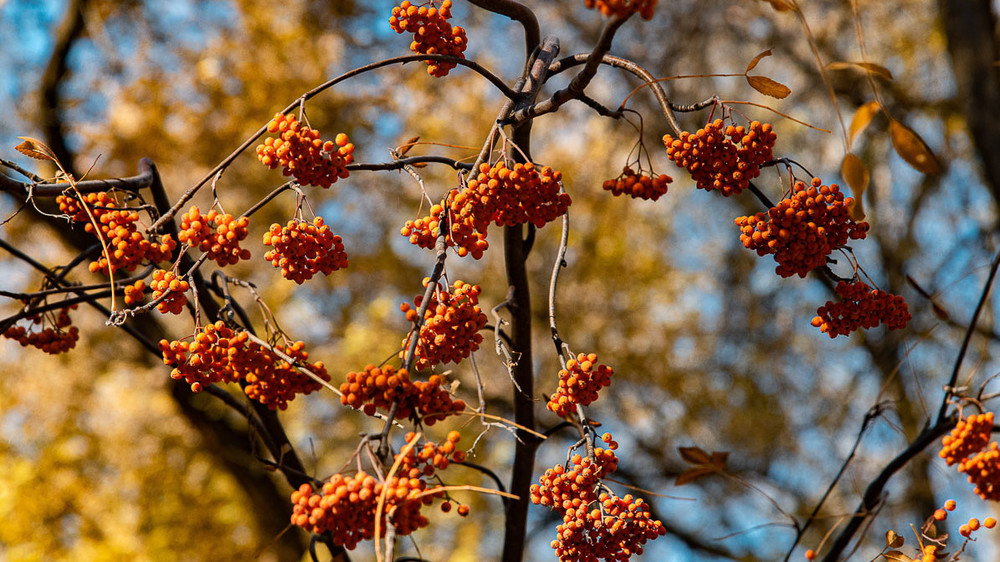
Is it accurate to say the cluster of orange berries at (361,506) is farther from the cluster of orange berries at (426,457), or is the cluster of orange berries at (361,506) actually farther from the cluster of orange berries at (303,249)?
the cluster of orange berries at (303,249)

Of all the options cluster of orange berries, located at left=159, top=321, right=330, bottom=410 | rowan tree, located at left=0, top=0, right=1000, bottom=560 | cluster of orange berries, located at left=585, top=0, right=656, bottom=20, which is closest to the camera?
cluster of orange berries, located at left=585, top=0, right=656, bottom=20

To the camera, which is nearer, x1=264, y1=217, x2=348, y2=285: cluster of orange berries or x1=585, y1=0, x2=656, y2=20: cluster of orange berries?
x1=585, y1=0, x2=656, y2=20: cluster of orange berries

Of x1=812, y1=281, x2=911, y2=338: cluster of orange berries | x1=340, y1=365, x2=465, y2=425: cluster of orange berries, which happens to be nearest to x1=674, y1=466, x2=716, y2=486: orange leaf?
x1=812, y1=281, x2=911, y2=338: cluster of orange berries

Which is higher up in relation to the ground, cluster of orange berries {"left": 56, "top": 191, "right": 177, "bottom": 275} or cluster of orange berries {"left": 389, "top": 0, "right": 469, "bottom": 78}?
cluster of orange berries {"left": 389, "top": 0, "right": 469, "bottom": 78}

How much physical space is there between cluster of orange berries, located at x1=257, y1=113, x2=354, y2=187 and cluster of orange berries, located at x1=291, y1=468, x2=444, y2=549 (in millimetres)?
380

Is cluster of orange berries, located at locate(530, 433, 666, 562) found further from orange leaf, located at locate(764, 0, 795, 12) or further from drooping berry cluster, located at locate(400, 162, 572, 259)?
orange leaf, located at locate(764, 0, 795, 12)

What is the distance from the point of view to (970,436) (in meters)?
1.05

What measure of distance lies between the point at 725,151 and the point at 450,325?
0.41m

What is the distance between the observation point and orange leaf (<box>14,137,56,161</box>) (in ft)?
3.25

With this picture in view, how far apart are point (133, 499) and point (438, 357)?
586 cm

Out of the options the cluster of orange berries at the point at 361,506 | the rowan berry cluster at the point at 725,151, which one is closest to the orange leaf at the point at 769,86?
the rowan berry cluster at the point at 725,151

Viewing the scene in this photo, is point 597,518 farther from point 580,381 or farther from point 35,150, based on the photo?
point 35,150

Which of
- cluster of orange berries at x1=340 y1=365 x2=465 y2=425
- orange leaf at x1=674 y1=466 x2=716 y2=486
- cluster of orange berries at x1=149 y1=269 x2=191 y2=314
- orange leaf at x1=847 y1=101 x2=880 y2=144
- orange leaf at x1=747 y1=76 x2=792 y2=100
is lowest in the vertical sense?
cluster of orange berries at x1=340 y1=365 x2=465 y2=425

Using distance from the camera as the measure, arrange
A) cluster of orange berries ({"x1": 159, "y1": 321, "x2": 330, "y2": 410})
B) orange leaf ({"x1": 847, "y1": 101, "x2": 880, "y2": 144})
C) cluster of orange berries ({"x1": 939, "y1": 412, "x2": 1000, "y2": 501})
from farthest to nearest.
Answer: cluster of orange berries ({"x1": 939, "y1": 412, "x2": 1000, "y2": 501}), cluster of orange berries ({"x1": 159, "y1": 321, "x2": 330, "y2": 410}), orange leaf ({"x1": 847, "y1": 101, "x2": 880, "y2": 144})
